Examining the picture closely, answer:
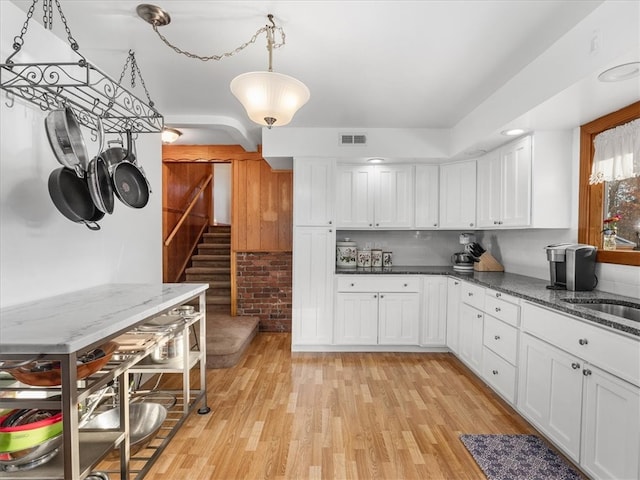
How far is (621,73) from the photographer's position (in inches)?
72.6

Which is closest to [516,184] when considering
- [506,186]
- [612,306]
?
[506,186]

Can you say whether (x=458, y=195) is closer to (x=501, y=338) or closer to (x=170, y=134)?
(x=501, y=338)

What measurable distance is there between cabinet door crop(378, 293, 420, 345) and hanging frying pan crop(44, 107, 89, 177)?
3023 millimetres

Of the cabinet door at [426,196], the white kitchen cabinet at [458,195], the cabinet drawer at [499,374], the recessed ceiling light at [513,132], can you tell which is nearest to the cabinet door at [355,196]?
the cabinet door at [426,196]

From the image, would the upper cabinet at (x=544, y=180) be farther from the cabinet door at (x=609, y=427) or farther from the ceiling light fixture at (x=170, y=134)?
the ceiling light fixture at (x=170, y=134)

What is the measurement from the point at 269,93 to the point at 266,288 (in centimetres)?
355

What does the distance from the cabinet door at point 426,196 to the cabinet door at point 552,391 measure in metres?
1.95

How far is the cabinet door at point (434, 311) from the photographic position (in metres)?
3.88

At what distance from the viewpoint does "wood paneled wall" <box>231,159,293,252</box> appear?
4.90 meters

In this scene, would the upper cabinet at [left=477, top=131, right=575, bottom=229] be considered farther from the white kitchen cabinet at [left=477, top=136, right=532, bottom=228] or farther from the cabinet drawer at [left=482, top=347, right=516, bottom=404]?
the cabinet drawer at [left=482, top=347, right=516, bottom=404]

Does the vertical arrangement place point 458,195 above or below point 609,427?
above

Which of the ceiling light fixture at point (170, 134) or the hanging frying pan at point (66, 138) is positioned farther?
the ceiling light fixture at point (170, 134)

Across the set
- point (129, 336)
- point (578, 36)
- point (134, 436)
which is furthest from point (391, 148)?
point (134, 436)

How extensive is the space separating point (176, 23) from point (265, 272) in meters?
3.44
